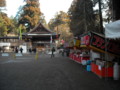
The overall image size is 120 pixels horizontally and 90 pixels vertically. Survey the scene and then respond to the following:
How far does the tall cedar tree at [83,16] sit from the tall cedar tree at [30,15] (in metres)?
24.9

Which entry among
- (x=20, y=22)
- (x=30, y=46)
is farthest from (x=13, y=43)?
(x=30, y=46)

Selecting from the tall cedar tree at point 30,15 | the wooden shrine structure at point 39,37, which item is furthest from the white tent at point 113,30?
the tall cedar tree at point 30,15

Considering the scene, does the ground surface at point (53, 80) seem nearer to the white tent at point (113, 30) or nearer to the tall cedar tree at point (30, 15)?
the white tent at point (113, 30)

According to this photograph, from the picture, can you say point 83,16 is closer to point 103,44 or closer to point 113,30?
point 103,44

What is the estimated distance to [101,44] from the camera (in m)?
10.1

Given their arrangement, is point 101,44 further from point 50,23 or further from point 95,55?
point 50,23

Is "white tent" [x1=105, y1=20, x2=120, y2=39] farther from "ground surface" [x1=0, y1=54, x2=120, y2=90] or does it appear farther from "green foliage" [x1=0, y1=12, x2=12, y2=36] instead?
"green foliage" [x1=0, y1=12, x2=12, y2=36]

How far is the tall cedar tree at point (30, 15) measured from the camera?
213 feet

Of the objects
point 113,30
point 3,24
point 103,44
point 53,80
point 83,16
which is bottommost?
point 53,80

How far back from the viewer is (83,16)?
1454 inches

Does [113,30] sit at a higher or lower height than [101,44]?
higher

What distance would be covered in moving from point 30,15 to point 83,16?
33324 millimetres

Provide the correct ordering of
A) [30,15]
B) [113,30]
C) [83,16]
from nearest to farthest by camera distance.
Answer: [113,30], [83,16], [30,15]

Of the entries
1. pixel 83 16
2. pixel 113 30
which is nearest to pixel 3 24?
pixel 83 16
